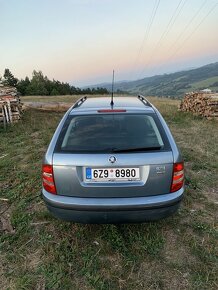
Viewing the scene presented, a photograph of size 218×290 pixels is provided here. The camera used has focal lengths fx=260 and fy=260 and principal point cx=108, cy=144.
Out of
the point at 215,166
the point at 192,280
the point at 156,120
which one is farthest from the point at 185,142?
the point at 192,280

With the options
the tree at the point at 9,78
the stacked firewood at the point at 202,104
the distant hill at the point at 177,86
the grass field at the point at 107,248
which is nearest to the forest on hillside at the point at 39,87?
the tree at the point at 9,78

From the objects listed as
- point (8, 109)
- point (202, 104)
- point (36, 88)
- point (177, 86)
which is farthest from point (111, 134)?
point (177, 86)

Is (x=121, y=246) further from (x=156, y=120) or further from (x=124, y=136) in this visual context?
(x=156, y=120)

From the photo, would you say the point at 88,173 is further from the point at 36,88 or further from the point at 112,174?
the point at 36,88

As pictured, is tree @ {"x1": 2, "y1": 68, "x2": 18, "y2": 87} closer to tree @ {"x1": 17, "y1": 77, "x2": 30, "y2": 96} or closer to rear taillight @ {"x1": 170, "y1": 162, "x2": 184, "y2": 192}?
tree @ {"x1": 17, "y1": 77, "x2": 30, "y2": 96}

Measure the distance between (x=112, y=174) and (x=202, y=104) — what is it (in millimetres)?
11280

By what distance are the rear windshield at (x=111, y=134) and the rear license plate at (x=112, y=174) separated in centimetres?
21

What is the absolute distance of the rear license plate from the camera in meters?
2.72

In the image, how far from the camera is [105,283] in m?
2.69

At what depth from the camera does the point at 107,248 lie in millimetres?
3195

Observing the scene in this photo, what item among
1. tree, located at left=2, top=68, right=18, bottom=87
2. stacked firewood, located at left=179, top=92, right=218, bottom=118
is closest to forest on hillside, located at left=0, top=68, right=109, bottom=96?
tree, located at left=2, top=68, right=18, bottom=87

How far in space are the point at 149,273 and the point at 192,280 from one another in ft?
1.46

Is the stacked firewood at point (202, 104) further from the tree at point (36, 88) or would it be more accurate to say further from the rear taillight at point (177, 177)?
the tree at point (36, 88)

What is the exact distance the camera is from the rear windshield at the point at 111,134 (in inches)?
112
